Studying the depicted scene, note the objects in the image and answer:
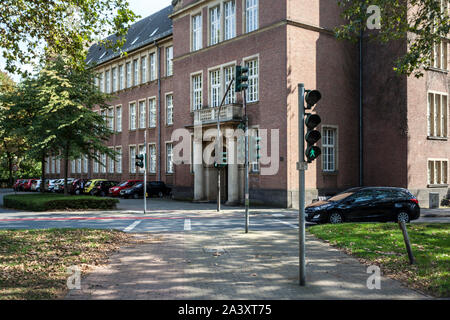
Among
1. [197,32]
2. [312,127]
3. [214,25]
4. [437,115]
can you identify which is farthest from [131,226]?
[437,115]

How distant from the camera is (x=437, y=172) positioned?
96.8ft

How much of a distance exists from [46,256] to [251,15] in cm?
2329

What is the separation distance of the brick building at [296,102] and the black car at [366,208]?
27.5ft

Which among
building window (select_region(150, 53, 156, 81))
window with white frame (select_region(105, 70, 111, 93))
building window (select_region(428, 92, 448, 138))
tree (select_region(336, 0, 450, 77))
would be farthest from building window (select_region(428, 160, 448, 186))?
window with white frame (select_region(105, 70, 111, 93))

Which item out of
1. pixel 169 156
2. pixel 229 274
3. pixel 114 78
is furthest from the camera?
pixel 114 78

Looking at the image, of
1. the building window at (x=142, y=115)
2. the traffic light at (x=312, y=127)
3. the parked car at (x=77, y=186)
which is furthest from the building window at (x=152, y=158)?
the traffic light at (x=312, y=127)

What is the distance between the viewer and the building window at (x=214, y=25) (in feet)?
104

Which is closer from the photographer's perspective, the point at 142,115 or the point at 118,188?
the point at 118,188

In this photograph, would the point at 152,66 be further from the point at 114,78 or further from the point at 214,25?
the point at 214,25

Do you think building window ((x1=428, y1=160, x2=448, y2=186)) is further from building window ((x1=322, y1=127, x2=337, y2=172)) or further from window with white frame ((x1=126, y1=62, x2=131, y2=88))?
window with white frame ((x1=126, y1=62, x2=131, y2=88))

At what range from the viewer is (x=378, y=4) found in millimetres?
14922

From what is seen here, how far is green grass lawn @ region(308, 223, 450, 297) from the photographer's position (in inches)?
302

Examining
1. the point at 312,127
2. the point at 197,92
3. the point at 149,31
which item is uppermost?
the point at 149,31

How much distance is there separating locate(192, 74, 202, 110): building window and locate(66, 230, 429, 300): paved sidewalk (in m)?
21.9
